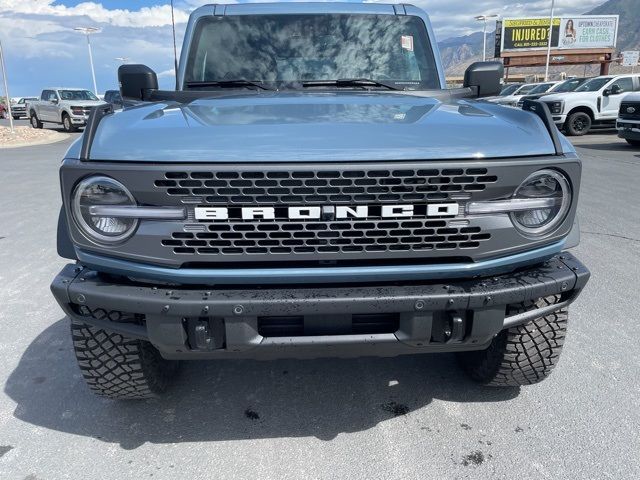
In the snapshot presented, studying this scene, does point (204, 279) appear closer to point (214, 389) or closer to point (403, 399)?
point (214, 389)

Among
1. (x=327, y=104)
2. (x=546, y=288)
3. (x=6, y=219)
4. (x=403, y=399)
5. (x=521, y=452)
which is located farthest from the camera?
(x=6, y=219)

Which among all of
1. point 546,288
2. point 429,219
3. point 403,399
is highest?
point 429,219

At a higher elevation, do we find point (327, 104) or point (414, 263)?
point (327, 104)

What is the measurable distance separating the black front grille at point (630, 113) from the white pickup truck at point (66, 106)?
18.7 m

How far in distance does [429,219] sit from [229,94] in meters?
1.64

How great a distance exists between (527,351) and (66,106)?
24.0m

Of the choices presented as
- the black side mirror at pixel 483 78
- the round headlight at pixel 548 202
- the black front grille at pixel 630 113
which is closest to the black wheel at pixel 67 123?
the black front grille at pixel 630 113

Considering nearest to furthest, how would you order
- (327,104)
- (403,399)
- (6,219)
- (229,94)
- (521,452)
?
(521,452), (327,104), (403,399), (229,94), (6,219)

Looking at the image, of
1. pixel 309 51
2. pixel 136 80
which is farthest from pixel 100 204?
pixel 309 51

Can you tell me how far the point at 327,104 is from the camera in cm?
260

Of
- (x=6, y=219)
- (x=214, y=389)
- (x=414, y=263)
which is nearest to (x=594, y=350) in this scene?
(x=414, y=263)

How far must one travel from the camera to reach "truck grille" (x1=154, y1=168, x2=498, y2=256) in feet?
6.48

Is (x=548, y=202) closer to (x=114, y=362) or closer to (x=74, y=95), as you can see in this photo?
(x=114, y=362)

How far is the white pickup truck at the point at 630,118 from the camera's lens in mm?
13047
